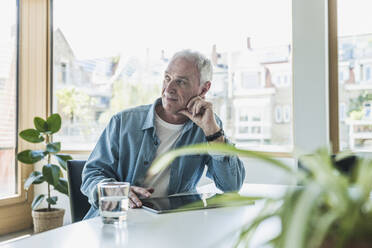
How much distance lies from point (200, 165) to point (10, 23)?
2.97 m

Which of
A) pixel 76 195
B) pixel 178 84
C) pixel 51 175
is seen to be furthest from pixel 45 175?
pixel 178 84

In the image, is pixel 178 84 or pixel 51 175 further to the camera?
pixel 51 175

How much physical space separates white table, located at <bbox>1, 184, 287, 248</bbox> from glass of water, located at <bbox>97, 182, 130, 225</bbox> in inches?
1.0

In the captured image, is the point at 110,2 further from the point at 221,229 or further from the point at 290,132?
the point at 221,229

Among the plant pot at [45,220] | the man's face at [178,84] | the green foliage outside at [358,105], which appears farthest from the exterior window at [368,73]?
the plant pot at [45,220]

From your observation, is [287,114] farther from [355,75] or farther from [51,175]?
[51,175]

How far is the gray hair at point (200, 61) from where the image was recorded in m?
1.90

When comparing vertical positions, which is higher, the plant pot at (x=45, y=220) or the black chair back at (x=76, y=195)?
the black chair back at (x=76, y=195)

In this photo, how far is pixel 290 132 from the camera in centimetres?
332

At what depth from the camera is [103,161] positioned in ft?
5.72

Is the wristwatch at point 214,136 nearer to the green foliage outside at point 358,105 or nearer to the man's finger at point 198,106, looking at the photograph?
the man's finger at point 198,106

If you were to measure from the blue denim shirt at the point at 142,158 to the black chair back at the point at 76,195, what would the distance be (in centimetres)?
8

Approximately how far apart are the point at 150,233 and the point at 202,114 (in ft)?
3.01

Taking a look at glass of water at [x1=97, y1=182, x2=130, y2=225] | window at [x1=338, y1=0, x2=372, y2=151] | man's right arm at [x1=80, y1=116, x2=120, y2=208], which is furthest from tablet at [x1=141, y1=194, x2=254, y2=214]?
window at [x1=338, y1=0, x2=372, y2=151]
